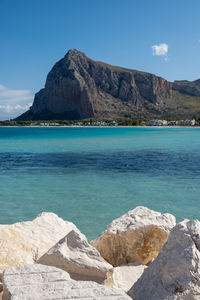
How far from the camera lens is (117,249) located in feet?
19.2

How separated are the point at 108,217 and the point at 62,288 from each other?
7.12 metres

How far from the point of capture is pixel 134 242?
5707mm

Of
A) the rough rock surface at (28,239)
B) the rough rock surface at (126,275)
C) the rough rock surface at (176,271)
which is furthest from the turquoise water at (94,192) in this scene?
the rough rock surface at (176,271)

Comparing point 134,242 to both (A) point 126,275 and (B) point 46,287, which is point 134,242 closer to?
(A) point 126,275

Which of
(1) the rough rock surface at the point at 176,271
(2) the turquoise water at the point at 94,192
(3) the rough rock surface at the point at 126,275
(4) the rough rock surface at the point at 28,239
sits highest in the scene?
(1) the rough rock surface at the point at 176,271

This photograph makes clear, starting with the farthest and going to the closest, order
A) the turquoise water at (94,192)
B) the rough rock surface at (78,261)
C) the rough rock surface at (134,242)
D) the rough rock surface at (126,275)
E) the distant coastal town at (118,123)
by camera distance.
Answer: the distant coastal town at (118,123), the turquoise water at (94,192), the rough rock surface at (134,242), the rough rock surface at (126,275), the rough rock surface at (78,261)

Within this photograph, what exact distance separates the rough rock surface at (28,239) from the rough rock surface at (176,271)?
6.02 feet

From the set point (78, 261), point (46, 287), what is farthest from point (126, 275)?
point (46, 287)

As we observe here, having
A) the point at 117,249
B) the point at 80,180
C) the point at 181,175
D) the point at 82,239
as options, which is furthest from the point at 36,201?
the point at 181,175

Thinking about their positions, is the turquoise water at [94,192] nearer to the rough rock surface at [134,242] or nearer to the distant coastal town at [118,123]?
the rough rock surface at [134,242]

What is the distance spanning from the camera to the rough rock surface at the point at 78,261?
4.02 metres

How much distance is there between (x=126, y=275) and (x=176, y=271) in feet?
5.59

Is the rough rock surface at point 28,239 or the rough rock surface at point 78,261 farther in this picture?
the rough rock surface at point 28,239

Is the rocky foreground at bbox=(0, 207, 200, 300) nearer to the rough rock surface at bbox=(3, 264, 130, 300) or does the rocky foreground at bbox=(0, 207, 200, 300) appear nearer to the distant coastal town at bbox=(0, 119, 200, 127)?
the rough rock surface at bbox=(3, 264, 130, 300)
